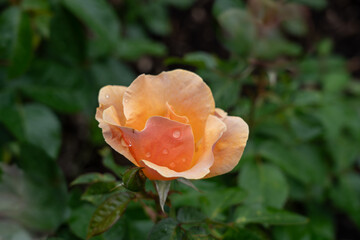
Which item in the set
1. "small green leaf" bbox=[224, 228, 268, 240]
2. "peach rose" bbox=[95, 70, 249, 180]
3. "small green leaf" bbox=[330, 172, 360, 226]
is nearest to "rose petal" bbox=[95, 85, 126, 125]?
"peach rose" bbox=[95, 70, 249, 180]

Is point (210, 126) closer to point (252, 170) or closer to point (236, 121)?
point (236, 121)

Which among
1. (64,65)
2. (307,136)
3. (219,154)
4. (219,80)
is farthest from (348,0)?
(219,154)

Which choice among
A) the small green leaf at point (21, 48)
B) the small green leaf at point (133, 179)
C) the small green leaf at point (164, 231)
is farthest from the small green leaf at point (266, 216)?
the small green leaf at point (21, 48)

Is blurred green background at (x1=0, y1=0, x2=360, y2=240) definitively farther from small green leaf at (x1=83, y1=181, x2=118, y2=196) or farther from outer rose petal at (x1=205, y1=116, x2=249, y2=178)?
outer rose petal at (x1=205, y1=116, x2=249, y2=178)

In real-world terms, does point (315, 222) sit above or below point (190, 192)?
below

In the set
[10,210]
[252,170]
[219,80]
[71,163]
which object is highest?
[219,80]

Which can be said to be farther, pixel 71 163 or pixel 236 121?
pixel 71 163

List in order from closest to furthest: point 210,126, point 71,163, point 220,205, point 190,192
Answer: point 210,126, point 220,205, point 190,192, point 71,163
